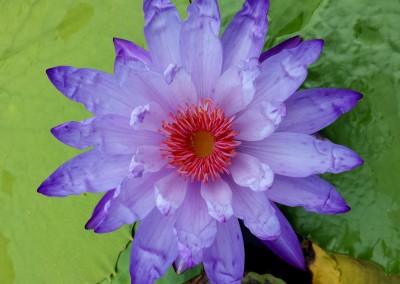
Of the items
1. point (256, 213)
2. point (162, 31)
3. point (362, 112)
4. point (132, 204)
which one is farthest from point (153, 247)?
point (362, 112)

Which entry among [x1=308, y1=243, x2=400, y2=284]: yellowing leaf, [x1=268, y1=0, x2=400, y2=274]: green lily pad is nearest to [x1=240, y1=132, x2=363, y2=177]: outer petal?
[x1=268, y1=0, x2=400, y2=274]: green lily pad

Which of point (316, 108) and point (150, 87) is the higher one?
point (150, 87)

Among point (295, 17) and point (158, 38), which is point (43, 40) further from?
point (295, 17)

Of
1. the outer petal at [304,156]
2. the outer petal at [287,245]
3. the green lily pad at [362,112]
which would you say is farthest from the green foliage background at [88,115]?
the outer petal at [304,156]

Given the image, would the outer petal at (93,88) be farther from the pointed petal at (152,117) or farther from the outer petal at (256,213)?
the outer petal at (256,213)

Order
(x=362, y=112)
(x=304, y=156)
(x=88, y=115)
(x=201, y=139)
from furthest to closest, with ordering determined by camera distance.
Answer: (x=88, y=115), (x=362, y=112), (x=201, y=139), (x=304, y=156)

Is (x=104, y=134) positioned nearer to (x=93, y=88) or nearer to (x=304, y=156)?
(x=93, y=88)

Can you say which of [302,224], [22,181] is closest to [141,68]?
[302,224]

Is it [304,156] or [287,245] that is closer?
[304,156]
